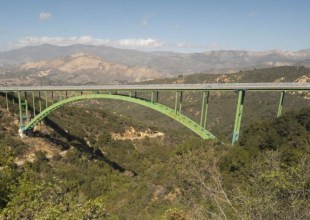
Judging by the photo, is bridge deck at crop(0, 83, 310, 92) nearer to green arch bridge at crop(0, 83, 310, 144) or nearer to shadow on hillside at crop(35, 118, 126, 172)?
green arch bridge at crop(0, 83, 310, 144)

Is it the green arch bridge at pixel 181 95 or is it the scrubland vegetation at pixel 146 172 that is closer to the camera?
the scrubland vegetation at pixel 146 172

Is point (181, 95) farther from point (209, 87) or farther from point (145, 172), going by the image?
point (145, 172)

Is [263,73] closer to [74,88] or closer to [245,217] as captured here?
[74,88]

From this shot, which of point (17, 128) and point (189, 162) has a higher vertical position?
point (189, 162)

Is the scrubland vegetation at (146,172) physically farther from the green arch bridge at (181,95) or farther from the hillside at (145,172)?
the green arch bridge at (181,95)

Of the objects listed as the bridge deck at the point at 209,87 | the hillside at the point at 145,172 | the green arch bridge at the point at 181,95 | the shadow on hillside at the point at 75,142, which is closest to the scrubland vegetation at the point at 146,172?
the hillside at the point at 145,172

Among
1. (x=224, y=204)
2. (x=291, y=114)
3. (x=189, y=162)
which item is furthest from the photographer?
(x=291, y=114)

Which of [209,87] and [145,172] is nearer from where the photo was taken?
[209,87]

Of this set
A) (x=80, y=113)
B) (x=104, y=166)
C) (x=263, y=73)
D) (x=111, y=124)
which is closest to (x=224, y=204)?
(x=104, y=166)

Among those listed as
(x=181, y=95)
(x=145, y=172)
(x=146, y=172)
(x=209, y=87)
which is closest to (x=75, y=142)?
(x=145, y=172)
